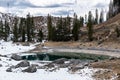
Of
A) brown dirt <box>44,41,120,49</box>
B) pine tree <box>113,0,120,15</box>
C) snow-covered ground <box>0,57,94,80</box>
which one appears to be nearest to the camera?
snow-covered ground <box>0,57,94,80</box>

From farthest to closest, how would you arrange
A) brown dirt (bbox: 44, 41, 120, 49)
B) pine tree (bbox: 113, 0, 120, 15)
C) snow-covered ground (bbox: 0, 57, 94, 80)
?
pine tree (bbox: 113, 0, 120, 15) → brown dirt (bbox: 44, 41, 120, 49) → snow-covered ground (bbox: 0, 57, 94, 80)

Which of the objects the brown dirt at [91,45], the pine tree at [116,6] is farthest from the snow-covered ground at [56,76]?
the pine tree at [116,6]

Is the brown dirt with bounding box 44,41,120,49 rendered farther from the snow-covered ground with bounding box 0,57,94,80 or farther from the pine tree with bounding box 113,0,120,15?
the pine tree with bounding box 113,0,120,15

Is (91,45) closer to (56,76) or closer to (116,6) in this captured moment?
(56,76)

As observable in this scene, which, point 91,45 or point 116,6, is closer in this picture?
point 91,45

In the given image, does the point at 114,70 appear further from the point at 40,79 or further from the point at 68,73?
the point at 40,79

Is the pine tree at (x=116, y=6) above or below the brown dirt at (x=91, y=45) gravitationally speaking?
above

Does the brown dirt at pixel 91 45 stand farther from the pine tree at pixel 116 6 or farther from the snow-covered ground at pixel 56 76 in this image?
the pine tree at pixel 116 6

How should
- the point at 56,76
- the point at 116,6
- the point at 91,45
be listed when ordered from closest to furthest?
the point at 56,76 < the point at 91,45 < the point at 116,6

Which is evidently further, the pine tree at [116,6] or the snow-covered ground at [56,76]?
the pine tree at [116,6]

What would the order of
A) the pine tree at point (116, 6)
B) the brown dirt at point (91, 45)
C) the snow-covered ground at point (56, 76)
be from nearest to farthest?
the snow-covered ground at point (56, 76) → the brown dirt at point (91, 45) → the pine tree at point (116, 6)

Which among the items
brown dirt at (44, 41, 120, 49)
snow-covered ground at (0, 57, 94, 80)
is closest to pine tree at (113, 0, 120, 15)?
brown dirt at (44, 41, 120, 49)

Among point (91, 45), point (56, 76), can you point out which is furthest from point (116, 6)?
point (56, 76)

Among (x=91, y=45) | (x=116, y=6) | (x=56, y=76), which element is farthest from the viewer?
(x=116, y=6)
